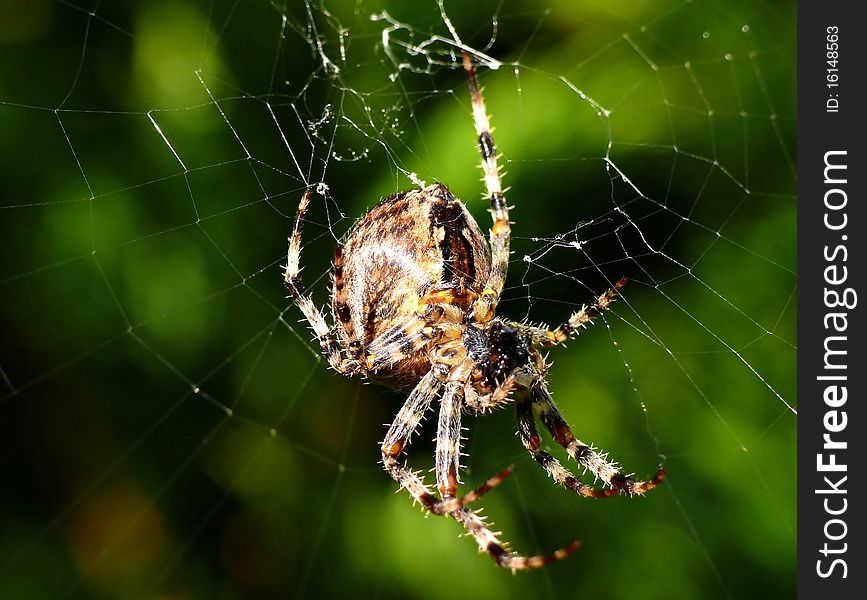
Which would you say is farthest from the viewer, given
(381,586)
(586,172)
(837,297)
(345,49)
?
(345,49)

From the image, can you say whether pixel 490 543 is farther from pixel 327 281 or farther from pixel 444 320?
pixel 327 281

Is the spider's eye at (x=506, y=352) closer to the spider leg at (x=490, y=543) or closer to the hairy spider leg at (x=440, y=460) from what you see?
the hairy spider leg at (x=440, y=460)

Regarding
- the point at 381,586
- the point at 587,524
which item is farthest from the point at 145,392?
the point at 587,524

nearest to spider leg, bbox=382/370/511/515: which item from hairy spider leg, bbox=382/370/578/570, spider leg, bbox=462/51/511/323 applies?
hairy spider leg, bbox=382/370/578/570

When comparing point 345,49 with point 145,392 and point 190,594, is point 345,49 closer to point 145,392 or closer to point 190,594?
point 145,392

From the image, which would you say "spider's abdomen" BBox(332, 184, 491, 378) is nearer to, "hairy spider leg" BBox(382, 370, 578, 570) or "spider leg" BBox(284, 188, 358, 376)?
"spider leg" BBox(284, 188, 358, 376)

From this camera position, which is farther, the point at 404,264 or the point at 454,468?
the point at 454,468

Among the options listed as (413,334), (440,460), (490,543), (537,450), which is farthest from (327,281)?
(490,543)
